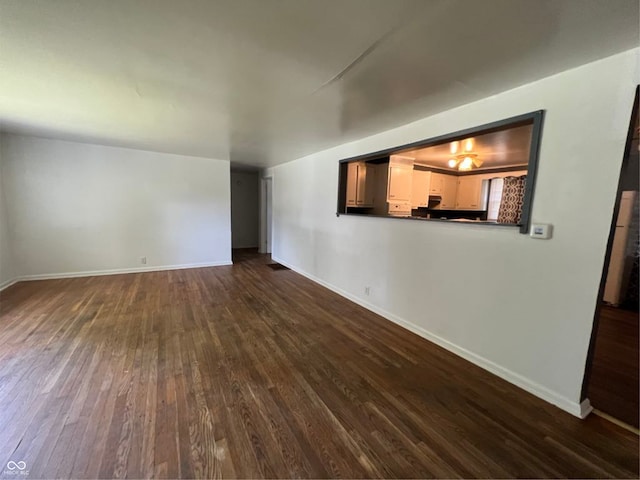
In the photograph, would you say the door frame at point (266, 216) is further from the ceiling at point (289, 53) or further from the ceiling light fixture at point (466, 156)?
the ceiling light fixture at point (466, 156)

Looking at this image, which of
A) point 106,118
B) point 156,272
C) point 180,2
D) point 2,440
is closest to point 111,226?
point 156,272

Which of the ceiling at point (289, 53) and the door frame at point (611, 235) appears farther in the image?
the door frame at point (611, 235)

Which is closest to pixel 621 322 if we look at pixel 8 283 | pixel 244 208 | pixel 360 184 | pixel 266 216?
pixel 360 184

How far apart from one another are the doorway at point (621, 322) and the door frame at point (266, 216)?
630 cm

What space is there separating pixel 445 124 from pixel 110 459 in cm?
351

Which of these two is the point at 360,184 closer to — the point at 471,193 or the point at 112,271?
the point at 471,193

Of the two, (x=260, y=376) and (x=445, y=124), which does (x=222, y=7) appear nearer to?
(x=445, y=124)

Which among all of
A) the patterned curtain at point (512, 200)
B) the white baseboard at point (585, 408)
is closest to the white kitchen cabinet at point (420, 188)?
the patterned curtain at point (512, 200)

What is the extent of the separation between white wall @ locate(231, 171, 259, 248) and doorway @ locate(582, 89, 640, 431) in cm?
734

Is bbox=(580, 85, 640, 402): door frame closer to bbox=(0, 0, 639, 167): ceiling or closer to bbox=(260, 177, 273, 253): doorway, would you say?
bbox=(0, 0, 639, 167): ceiling

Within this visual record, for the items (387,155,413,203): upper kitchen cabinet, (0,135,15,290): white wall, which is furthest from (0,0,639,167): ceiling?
(0,135,15,290): white wall

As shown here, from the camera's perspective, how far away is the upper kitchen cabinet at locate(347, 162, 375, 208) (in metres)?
4.29

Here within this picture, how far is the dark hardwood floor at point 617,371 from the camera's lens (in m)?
1.90

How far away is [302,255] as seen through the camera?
212 inches
